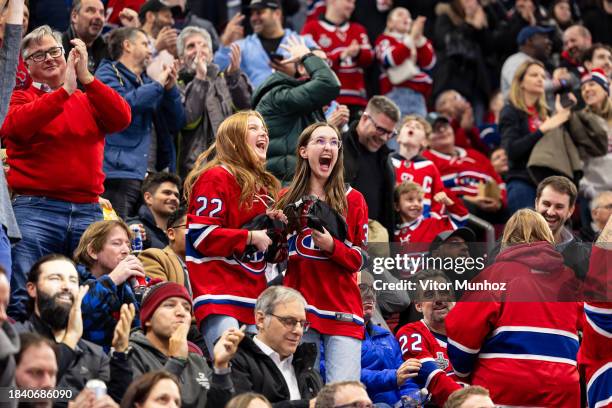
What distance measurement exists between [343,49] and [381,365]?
22.7ft

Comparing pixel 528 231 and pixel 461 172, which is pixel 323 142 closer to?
pixel 528 231

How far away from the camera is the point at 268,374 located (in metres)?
8.32

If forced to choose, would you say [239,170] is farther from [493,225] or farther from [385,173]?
[493,225]

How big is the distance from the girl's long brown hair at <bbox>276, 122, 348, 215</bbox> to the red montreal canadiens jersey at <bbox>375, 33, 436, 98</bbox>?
7.22 meters

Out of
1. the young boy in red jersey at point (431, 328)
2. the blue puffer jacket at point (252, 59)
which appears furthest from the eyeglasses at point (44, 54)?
the blue puffer jacket at point (252, 59)

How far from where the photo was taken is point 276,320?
8.33m

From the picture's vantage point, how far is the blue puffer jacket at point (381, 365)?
9359 millimetres

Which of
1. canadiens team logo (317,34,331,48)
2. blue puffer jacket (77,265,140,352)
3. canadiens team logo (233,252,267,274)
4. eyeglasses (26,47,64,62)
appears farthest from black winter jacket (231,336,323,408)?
canadiens team logo (317,34,331,48)

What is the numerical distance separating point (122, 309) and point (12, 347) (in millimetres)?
1173

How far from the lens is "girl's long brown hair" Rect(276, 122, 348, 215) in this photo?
29.5 ft

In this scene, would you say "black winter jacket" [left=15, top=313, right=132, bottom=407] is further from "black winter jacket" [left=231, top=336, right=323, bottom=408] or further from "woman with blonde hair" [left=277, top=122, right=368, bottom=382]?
"woman with blonde hair" [left=277, top=122, right=368, bottom=382]

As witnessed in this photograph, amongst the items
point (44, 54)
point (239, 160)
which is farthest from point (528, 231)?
point (44, 54)

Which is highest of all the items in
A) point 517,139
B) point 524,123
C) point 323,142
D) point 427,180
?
point 323,142

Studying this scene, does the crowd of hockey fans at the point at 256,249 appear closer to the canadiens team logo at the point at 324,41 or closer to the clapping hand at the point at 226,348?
the clapping hand at the point at 226,348
